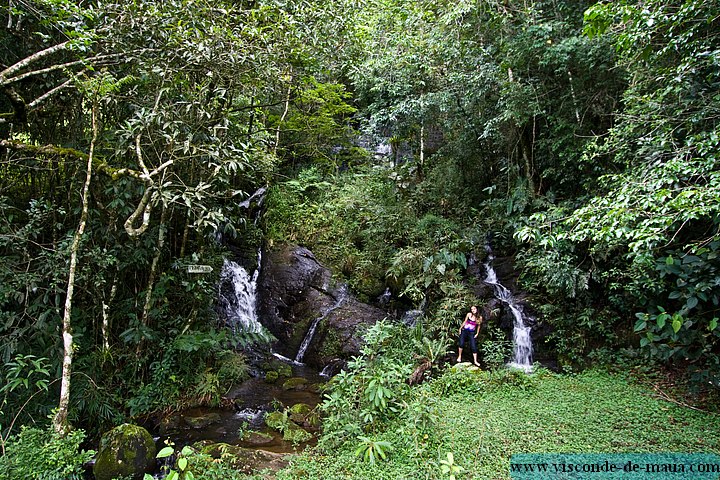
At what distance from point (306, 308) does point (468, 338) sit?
4.17 m

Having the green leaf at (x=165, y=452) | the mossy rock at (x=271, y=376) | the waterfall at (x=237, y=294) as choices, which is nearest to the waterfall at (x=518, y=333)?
the mossy rock at (x=271, y=376)

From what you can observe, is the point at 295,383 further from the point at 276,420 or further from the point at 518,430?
the point at 518,430

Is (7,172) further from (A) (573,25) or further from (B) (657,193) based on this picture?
(A) (573,25)

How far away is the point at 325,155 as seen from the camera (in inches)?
555

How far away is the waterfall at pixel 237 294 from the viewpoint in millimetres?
9320

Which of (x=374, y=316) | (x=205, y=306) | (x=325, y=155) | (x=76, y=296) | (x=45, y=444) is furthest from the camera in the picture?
(x=325, y=155)

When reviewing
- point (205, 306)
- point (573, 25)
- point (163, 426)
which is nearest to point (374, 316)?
point (205, 306)

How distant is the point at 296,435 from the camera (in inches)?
229

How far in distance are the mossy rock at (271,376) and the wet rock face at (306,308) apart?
1076 millimetres

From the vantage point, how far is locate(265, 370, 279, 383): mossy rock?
8.16 meters

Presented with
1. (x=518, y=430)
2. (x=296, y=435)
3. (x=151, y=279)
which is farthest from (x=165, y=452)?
(x=151, y=279)

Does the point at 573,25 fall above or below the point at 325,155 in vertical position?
above

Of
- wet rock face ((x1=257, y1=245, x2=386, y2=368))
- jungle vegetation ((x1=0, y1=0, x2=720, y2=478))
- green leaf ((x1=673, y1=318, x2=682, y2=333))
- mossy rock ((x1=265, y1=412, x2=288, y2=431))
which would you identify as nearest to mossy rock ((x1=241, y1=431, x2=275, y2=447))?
mossy rock ((x1=265, y1=412, x2=288, y2=431))

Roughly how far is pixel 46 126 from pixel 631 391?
34.5 feet
